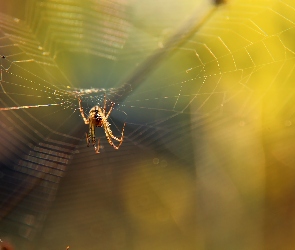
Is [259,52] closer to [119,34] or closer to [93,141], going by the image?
[119,34]

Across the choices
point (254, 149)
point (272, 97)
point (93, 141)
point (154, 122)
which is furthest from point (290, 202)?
point (93, 141)

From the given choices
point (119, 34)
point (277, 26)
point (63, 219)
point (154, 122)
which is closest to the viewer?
point (277, 26)

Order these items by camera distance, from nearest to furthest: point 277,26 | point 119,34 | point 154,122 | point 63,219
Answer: point 277,26 → point 119,34 → point 154,122 → point 63,219

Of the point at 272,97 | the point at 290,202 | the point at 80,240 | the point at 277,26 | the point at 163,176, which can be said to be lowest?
the point at 80,240

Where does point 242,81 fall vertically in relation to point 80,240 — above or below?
above

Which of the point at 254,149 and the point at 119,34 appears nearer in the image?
the point at 119,34

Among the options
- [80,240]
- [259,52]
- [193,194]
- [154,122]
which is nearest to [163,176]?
[193,194]
